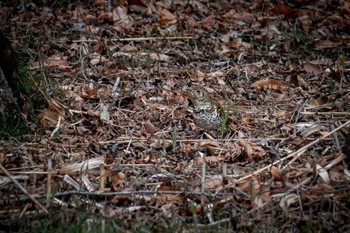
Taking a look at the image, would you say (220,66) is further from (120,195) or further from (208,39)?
(120,195)

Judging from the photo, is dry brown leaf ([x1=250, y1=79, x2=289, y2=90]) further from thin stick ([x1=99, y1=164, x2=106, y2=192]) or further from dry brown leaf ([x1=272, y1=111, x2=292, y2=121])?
thin stick ([x1=99, y1=164, x2=106, y2=192])

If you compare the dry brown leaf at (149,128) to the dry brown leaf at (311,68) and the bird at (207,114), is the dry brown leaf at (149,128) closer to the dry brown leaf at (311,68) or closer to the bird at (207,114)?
the bird at (207,114)

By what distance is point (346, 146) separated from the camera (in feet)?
11.7

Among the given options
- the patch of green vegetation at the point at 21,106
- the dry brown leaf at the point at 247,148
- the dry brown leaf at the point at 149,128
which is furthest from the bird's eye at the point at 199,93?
the patch of green vegetation at the point at 21,106

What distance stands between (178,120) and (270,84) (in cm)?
106

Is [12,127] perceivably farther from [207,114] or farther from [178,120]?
[207,114]

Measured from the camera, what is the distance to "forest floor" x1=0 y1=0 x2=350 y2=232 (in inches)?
125

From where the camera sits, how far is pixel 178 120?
446cm

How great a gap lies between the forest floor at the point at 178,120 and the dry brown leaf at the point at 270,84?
0.05 ft

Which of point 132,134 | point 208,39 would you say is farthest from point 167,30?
point 132,134

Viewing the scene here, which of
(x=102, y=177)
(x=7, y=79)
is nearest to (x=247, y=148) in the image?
(x=102, y=177)

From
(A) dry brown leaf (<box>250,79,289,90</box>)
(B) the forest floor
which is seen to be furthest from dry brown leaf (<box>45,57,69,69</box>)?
(A) dry brown leaf (<box>250,79,289,90</box>)

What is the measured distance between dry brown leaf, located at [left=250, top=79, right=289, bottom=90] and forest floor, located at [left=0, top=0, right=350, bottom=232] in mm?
17

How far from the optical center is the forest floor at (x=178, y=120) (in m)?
3.18
